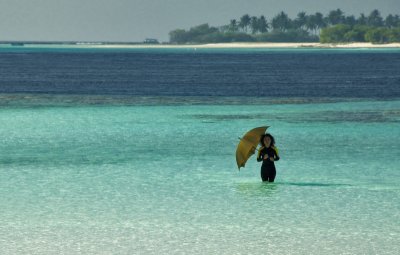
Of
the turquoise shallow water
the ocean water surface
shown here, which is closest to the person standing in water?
the ocean water surface

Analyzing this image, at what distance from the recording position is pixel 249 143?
80.9ft

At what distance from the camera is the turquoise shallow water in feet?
59.1

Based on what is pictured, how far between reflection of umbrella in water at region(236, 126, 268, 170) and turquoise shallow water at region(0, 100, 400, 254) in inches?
30.1

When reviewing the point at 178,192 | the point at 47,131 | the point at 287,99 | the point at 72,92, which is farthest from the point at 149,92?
the point at 178,192

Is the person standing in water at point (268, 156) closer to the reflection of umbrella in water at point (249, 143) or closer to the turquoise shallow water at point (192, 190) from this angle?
the reflection of umbrella in water at point (249, 143)

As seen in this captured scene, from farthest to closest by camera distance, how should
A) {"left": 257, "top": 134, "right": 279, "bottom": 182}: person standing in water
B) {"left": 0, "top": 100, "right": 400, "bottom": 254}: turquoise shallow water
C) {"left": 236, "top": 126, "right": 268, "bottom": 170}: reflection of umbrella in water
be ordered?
{"left": 236, "top": 126, "right": 268, "bottom": 170}: reflection of umbrella in water → {"left": 257, "top": 134, "right": 279, "bottom": 182}: person standing in water → {"left": 0, "top": 100, "right": 400, "bottom": 254}: turquoise shallow water

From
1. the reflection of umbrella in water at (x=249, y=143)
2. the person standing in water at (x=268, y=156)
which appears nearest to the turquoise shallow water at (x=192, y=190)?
the person standing in water at (x=268, y=156)

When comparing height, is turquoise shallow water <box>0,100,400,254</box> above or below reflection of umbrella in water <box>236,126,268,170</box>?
below

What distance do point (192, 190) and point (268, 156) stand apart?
83.1 inches

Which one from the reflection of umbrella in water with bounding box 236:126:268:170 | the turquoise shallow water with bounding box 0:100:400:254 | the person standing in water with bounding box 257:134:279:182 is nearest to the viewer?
the turquoise shallow water with bounding box 0:100:400:254

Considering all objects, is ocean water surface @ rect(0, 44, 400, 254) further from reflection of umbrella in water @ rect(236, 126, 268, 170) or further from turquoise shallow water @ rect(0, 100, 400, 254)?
reflection of umbrella in water @ rect(236, 126, 268, 170)

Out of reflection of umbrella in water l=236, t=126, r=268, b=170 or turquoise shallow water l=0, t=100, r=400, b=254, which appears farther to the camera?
reflection of umbrella in water l=236, t=126, r=268, b=170

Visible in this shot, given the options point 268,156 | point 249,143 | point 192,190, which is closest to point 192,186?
point 192,190

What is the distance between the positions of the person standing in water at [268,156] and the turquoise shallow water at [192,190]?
0.52m
